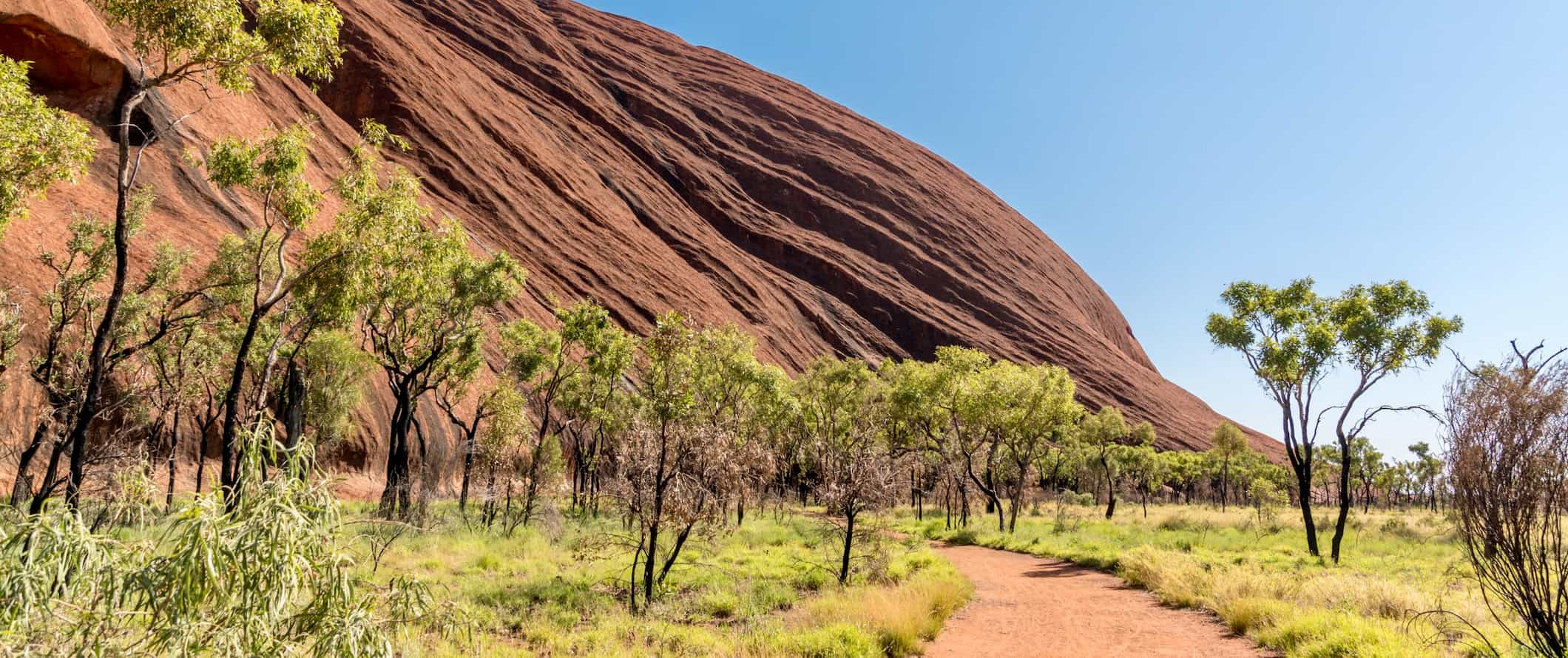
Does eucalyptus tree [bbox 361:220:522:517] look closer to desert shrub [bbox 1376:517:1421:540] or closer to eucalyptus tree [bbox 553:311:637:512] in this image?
eucalyptus tree [bbox 553:311:637:512]

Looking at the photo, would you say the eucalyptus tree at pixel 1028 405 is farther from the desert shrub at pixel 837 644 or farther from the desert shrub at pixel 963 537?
the desert shrub at pixel 837 644

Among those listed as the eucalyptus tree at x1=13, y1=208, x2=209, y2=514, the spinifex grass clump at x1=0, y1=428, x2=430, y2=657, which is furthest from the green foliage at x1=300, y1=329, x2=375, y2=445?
the spinifex grass clump at x1=0, y1=428, x2=430, y2=657

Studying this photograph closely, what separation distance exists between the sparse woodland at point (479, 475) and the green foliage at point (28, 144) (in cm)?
5

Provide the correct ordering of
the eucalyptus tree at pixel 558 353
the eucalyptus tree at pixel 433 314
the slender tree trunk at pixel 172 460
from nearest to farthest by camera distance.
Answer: the slender tree trunk at pixel 172 460
the eucalyptus tree at pixel 433 314
the eucalyptus tree at pixel 558 353

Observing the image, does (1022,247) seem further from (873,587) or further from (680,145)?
(873,587)

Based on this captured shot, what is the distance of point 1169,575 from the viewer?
608 inches

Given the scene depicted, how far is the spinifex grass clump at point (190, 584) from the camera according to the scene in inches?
122

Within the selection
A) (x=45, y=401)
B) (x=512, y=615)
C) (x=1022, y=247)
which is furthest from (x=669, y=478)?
(x=1022, y=247)

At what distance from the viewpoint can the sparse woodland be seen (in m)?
3.51

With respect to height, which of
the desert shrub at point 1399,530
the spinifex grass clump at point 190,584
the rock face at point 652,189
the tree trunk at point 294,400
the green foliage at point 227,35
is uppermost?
the rock face at point 652,189

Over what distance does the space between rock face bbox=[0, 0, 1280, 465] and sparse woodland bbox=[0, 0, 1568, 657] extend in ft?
35.2

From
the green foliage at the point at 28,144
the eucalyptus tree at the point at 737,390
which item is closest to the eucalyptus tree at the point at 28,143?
the green foliage at the point at 28,144

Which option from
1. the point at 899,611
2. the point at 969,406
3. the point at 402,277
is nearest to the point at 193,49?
the point at 402,277

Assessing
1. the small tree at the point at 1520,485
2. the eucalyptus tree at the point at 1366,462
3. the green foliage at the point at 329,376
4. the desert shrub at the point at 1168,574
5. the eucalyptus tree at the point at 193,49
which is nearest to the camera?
the small tree at the point at 1520,485
